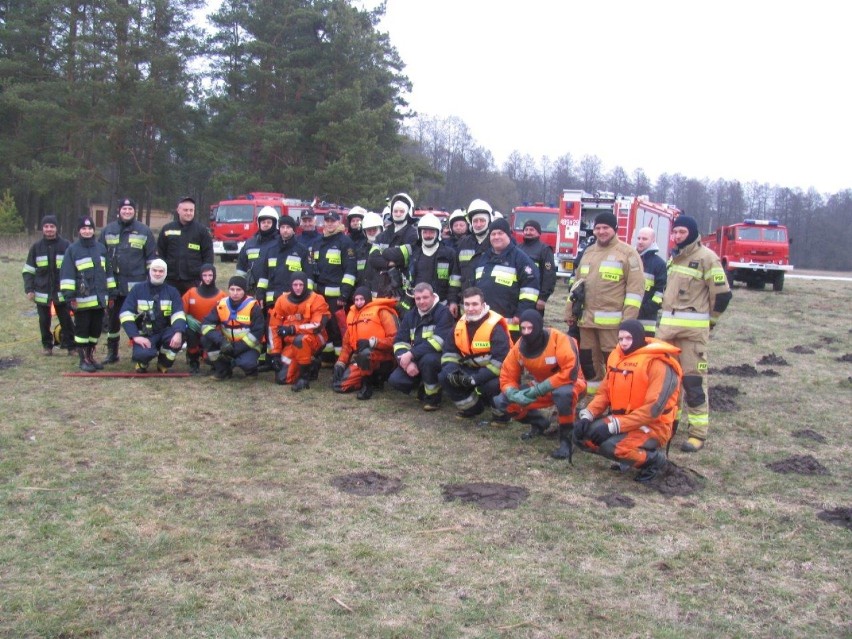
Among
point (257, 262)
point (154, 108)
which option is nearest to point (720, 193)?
point (154, 108)

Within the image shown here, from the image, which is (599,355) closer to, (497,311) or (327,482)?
(497,311)

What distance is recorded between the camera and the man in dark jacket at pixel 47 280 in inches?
357

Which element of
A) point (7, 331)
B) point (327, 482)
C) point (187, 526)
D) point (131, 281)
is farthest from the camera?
point (7, 331)

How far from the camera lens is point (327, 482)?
16.4 ft

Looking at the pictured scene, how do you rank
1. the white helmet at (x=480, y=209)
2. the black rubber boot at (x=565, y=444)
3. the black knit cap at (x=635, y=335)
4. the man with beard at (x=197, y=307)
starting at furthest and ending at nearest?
the man with beard at (x=197, y=307) → the white helmet at (x=480, y=209) → the black rubber boot at (x=565, y=444) → the black knit cap at (x=635, y=335)

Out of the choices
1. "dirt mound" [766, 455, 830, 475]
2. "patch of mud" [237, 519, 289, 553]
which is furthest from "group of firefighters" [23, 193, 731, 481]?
"patch of mud" [237, 519, 289, 553]

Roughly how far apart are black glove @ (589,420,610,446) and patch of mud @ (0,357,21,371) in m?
6.61

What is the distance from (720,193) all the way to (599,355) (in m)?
84.7

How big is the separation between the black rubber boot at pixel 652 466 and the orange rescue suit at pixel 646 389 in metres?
0.14

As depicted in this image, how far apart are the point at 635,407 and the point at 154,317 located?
17.6 feet

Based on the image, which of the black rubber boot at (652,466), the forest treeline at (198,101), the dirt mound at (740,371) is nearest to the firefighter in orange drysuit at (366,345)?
the black rubber boot at (652,466)

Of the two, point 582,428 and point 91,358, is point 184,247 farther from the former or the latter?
point 582,428

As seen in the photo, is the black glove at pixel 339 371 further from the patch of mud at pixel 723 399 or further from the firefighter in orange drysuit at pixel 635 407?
the patch of mud at pixel 723 399

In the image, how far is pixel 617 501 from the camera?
4.80 metres
